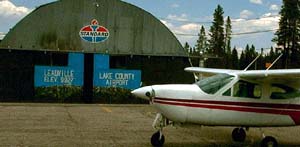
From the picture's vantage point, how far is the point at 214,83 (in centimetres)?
980

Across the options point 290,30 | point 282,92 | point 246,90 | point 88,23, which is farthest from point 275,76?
point 290,30

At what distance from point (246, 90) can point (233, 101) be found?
42cm

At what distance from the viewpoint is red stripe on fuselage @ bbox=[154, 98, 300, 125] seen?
932 cm

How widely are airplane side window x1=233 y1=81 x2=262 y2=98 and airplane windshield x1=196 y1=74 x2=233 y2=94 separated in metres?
0.24

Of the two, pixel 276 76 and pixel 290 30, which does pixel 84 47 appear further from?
pixel 290 30

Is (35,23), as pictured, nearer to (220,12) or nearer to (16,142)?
(16,142)

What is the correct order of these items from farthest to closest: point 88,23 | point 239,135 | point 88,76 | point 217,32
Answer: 1. point 217,32
2. point 88,23
3. point 88,76
4. point 239,135

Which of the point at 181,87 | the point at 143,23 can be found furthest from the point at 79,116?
the point at 143,23

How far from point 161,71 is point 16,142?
13.7m

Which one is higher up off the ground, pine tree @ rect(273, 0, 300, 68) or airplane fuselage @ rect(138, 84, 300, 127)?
pine tree @ rect(273, 0, 300, 68)

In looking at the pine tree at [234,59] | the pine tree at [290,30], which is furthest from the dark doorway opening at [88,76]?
the pine tree at [234,59]

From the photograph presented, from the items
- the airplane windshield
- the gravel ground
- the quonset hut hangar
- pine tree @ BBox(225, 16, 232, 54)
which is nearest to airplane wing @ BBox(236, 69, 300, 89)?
the airplane windshield

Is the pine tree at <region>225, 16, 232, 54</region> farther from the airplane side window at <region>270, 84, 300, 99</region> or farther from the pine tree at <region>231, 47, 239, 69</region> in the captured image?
Result: the airplane side window at <region>270, 84, 300, 99</region>

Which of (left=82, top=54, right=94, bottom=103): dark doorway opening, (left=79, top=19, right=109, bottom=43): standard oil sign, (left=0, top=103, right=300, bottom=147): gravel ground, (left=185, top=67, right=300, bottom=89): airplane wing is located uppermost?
(left=79, top=19, right=109, bottom=43): standard oil sign
